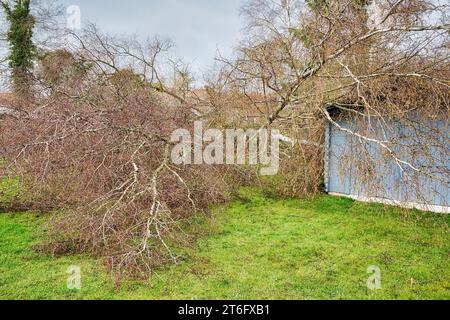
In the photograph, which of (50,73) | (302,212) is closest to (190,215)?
(302,212)

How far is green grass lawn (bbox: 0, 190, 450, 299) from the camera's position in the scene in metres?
4.61

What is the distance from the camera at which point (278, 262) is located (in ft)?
18.1

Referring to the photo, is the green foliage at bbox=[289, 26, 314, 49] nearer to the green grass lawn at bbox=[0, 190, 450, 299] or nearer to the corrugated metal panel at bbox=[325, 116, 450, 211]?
the corrugated metal panel at bbox=[325, 116, 450, 211]

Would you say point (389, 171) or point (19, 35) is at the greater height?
point (19, 35)

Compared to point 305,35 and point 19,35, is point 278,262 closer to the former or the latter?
point 305,35

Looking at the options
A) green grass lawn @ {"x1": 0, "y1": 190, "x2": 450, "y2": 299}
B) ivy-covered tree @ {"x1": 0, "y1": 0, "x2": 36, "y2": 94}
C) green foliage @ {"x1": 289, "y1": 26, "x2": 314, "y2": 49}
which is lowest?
green grass lawn @ {"x1": 0, "y1": 190, "x2": 450, "y2": 299}

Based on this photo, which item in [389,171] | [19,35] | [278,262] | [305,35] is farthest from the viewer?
[19,35]

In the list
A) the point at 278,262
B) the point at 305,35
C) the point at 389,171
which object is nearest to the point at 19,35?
the point at 305,35

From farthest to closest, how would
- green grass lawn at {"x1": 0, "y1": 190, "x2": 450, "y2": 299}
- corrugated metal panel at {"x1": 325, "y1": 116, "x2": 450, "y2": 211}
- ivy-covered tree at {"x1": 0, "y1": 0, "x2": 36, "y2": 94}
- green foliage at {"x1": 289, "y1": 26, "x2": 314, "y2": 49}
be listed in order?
1. ivy-covered tree at {"x1": 0, "y1": 0, "x2": 36, "y2": 94}
2. green foliage at {"x1": 289, "y1": 26, "x2": 314, "y2": 49}
3. corrugated metal panel at {"x1": 325, "y1": 116, "x2": 450, "y2": 211}
4. green grass lawn at {"x1": 0, "y1": 190, "x2": 450, "y2": 299}

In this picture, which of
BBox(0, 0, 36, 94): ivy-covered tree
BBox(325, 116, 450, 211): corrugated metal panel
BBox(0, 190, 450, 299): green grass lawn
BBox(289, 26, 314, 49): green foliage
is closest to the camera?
BBox(0, 190, 450, 299): green grass lawn

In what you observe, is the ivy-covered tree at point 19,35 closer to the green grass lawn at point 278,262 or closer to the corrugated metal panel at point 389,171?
the green grass lawn at point 278,262

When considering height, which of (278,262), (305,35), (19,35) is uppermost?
(19,35)

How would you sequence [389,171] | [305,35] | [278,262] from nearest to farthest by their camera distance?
[278,262] → [389,171] → [305,35]

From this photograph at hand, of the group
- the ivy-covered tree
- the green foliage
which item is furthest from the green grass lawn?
the ivy-covered tree
